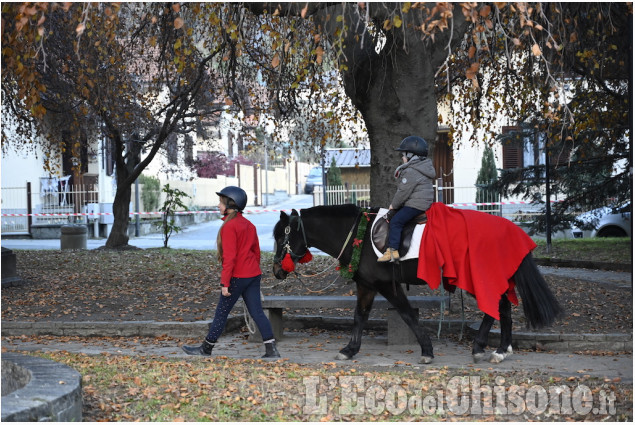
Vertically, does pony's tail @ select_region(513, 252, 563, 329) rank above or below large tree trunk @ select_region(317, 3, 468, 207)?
below

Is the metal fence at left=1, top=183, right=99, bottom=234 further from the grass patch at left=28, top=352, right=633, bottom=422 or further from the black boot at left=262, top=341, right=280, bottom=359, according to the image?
the grass patch at left=28, top=352, right=633, bottom=422

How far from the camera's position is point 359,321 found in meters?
9.10

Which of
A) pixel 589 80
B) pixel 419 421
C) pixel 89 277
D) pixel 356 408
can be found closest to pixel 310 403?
pixel 356 408

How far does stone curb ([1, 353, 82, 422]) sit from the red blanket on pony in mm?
3902

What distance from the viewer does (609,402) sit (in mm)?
6465

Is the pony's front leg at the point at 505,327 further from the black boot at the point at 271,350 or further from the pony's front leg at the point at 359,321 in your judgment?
the black boot at the point at 271,350

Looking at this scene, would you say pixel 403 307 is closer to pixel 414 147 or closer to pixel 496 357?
pixel 496 357

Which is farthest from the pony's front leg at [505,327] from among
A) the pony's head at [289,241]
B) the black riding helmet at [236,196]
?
the black riding helmet at [236,196]

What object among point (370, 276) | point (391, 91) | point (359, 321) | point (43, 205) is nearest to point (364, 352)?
point (359, 321)

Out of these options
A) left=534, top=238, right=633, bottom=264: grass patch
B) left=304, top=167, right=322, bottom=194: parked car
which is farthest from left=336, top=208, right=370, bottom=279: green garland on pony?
left=304, top=167, right=322, bottom=194: parked car

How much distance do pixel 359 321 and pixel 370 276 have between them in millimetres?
545

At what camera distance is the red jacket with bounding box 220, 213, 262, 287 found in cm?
863

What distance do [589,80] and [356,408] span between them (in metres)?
11.8

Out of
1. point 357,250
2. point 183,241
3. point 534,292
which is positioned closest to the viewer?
point 534,292
